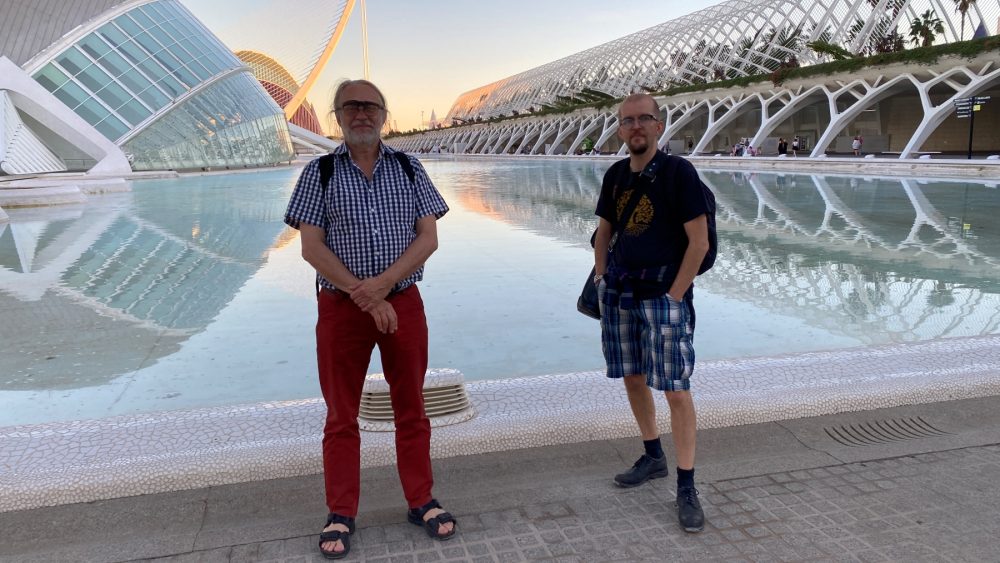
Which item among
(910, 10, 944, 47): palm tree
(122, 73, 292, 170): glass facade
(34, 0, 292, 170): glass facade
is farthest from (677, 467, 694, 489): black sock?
(910, 10, 944, 47): palm tree

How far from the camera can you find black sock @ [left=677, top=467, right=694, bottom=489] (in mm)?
2127

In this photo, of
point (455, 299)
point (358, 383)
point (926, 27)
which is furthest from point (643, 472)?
point (926, 27)

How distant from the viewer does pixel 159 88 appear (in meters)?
28.3

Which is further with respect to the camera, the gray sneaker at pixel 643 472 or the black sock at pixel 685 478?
the gray sneaker at pixel 643 472

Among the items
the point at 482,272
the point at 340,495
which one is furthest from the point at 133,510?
the point at 482,272

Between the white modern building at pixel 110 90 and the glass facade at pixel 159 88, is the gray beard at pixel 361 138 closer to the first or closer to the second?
the white modern building at pixel 110 90

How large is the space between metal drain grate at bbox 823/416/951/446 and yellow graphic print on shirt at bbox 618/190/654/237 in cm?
119

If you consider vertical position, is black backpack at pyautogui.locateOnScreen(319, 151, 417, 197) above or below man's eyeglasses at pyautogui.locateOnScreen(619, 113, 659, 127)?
below

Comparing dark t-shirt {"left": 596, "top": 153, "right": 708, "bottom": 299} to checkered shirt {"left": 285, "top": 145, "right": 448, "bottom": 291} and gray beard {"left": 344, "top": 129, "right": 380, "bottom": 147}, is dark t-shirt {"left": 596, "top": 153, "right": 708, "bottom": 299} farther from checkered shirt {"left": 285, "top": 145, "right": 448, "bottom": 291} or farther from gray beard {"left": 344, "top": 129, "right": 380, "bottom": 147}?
gray beard {"left": 344, "top": 129, "right": 380, "bottom": 147}

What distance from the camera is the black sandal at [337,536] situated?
1941mm

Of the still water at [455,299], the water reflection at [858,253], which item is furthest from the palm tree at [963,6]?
the still water at [455,299]

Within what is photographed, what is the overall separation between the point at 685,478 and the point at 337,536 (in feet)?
3.39

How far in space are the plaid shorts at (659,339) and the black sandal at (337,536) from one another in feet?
3.24

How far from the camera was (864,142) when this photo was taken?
35594mm
